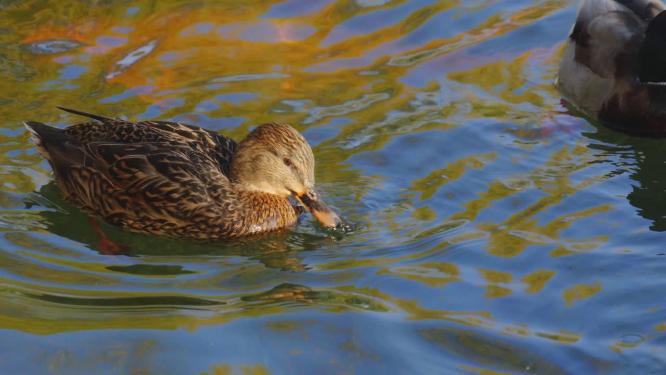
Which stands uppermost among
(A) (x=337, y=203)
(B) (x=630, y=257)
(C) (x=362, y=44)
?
(C) (x=362, y=44)

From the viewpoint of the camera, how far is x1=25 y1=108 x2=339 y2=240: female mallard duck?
669 centimetres

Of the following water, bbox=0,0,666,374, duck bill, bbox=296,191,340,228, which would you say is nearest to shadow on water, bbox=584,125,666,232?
water, bbox=0,0,666,374

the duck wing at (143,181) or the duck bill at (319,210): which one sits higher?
the duck wing at (143,181)

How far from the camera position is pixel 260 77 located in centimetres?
891

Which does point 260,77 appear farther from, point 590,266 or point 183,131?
point 590,266

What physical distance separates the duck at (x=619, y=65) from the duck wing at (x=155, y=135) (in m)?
3.22

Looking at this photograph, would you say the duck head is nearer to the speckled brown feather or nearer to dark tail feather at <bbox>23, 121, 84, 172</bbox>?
the speckled brown feather

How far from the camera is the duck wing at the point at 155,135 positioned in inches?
272

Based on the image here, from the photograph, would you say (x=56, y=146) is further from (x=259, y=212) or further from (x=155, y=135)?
(x=259, y=212)

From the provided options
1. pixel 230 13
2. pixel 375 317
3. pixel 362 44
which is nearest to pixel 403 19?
pixel 362 44

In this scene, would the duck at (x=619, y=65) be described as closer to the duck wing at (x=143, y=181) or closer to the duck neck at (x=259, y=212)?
the duck neck at (x=259, y=212)

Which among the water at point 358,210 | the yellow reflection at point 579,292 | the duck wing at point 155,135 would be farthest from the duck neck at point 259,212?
the yellow reflection at point 579,292

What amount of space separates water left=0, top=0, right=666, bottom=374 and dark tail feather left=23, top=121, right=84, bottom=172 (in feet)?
0.90

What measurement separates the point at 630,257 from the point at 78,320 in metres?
3.08
